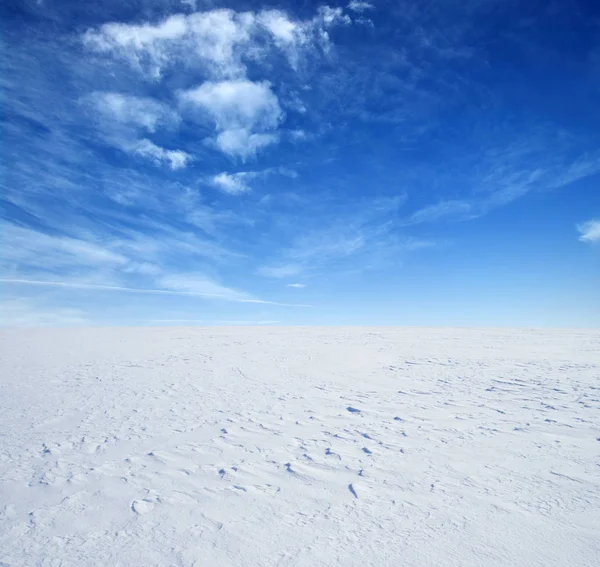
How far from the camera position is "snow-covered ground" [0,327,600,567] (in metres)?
2.99

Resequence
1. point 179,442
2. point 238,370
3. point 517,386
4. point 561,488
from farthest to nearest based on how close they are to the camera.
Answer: point 238,370, point 517,386, point 179,442, point 561,488

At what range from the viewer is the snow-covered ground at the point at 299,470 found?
2.99 m

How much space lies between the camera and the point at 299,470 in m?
4.39

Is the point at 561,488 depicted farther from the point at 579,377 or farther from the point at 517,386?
the point at 579,377

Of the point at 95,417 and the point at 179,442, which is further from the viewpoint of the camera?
the point at 95,417

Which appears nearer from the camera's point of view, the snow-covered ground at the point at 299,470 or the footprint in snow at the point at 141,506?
the snow-covered ground at the point at 299,470

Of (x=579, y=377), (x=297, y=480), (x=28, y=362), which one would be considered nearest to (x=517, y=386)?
(x=579, y=377)

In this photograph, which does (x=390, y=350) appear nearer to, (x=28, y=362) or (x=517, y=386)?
(x=517, y=386)

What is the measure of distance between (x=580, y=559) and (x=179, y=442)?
15.6ft

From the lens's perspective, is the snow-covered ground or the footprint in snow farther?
the footprint in snow

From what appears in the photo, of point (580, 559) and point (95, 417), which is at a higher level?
point (95, 417)

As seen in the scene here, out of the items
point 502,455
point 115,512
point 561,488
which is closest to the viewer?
point 115,512

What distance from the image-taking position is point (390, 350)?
15.2m

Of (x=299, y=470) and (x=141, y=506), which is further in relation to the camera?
(x=299, y=470)
